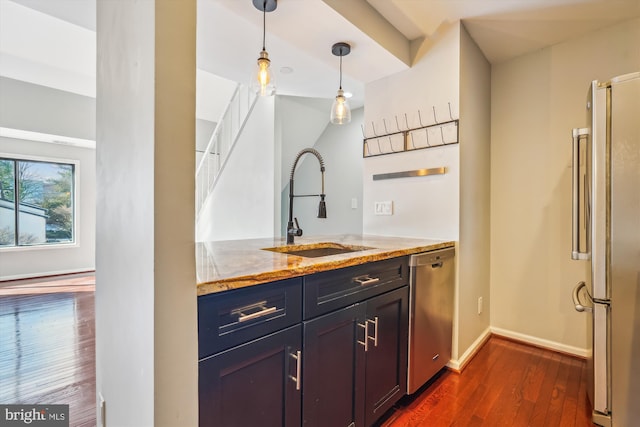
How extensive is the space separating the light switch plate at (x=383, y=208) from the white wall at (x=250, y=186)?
1499mm

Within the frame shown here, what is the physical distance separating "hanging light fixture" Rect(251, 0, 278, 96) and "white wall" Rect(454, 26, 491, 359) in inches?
53.4

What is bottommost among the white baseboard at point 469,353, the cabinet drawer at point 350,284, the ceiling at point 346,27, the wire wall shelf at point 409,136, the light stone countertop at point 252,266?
the white baseboard at point 469,353

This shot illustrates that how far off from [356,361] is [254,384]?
0.56 m

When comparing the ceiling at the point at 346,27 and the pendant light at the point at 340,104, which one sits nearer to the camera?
the ceiling at the point at 346,27

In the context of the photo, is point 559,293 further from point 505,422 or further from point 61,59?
point 61,59

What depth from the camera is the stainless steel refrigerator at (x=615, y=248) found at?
56.7 inches

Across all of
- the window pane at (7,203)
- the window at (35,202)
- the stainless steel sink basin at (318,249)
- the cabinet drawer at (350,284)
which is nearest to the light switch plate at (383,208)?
the stainless steel sink basin at (318,249)

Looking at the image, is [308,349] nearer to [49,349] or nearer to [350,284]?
[350,284]

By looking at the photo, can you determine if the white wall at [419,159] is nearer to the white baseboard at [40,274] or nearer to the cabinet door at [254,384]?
the cabinet door at [254,384]

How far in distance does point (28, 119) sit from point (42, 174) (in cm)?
111

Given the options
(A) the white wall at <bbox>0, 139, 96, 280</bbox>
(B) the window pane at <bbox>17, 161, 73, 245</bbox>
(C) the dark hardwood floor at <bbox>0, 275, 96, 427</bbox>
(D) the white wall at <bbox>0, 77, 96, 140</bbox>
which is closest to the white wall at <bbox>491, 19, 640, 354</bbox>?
(C) the dark hardwood floor at <bbox>0, 275, 96, 427</bbox>

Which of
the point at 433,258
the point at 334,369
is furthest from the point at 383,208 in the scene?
the point at 334,369

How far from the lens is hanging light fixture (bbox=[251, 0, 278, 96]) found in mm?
1631

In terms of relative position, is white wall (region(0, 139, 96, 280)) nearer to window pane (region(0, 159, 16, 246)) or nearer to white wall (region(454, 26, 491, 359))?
window pane (region(0, 159, 16, 246))
